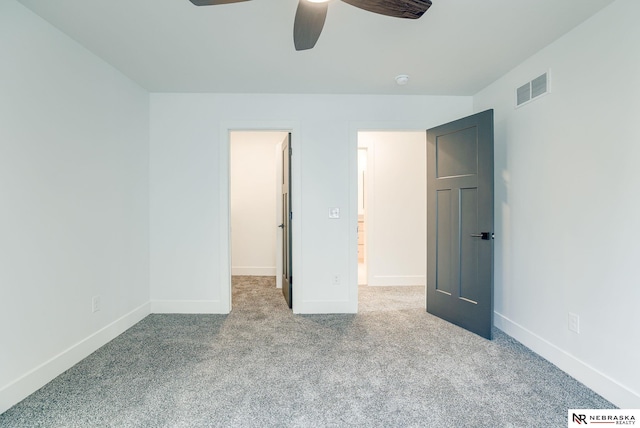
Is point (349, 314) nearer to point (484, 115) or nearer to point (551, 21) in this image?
point (484, 115)

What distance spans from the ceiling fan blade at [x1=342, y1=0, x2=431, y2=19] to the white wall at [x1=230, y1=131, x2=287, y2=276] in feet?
12.5

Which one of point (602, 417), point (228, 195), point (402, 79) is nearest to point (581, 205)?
point (602, 417)

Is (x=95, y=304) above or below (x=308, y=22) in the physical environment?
below

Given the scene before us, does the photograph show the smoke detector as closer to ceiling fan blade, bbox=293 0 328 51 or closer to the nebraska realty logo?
ceiling fan blade, bbox=293 0 328 51

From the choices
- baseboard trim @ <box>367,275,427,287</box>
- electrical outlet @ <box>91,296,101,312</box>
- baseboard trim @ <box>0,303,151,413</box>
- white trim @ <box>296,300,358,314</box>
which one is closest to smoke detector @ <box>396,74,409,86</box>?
white trim @ <box>296,300,358,314</box>

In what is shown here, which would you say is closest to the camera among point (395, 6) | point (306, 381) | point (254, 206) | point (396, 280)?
point (395, 6)

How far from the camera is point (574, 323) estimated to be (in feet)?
7.20

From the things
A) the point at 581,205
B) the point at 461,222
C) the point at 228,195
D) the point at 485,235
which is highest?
the point at 228,195

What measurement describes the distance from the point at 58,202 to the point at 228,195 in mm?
1496

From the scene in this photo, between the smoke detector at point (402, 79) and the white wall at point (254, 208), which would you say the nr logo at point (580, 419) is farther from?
the white wall at point (254, 208)

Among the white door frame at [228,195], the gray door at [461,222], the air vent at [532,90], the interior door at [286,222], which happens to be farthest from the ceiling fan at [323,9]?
the interior door at [286,222]

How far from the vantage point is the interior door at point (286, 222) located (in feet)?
11.8

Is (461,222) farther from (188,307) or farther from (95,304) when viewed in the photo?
(95,304)

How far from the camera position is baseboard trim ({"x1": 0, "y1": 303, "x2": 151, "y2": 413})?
1841 mm
